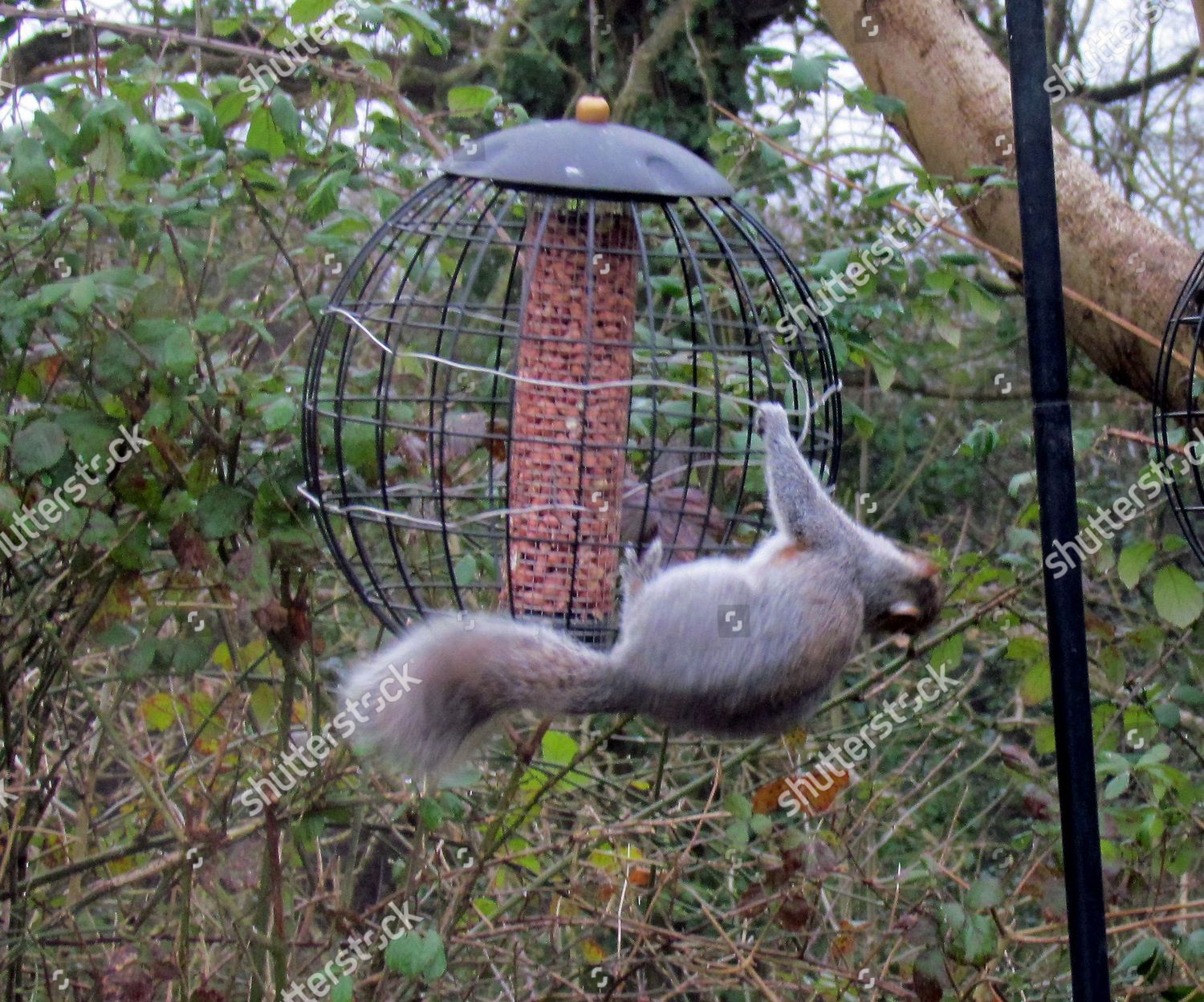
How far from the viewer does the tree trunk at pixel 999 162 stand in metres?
2.42

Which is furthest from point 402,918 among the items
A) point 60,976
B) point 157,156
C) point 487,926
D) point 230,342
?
point 230,342

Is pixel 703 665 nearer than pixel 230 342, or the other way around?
pixel 703 665

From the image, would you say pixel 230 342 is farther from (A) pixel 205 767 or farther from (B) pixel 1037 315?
(B) pixel 1037 315

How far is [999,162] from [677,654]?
1.39 m

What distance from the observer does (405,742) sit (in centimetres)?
168

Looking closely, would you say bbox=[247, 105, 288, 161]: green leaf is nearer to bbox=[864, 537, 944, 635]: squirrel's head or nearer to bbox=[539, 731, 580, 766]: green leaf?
bbox=[864, 537, 944, 635]: squirrel's head

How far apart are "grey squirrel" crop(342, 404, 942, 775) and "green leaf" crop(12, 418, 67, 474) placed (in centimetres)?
58

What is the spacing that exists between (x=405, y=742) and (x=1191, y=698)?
153 centimetres

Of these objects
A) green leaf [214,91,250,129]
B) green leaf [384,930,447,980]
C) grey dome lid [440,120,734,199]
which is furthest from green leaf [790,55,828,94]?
green leaf [384,930,447,980]

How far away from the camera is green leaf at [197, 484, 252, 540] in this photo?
7.07 feet
